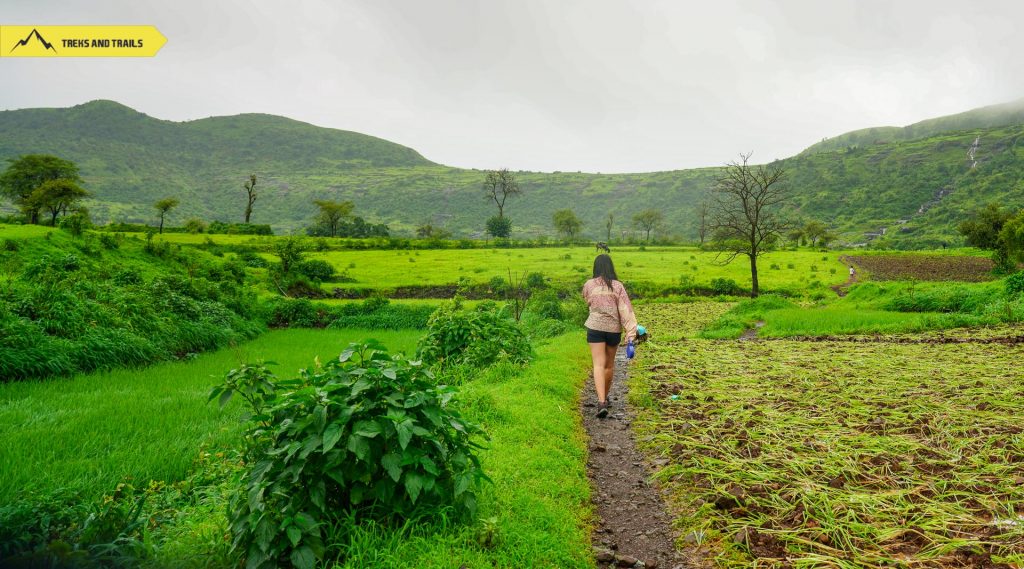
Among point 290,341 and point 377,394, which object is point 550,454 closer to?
point 377,394

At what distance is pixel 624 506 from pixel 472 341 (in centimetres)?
602

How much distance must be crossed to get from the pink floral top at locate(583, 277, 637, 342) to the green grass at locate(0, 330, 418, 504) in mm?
5433

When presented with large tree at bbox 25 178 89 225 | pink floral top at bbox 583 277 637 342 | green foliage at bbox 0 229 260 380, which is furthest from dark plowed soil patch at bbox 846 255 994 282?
large tree at bbox 25 178 89 225

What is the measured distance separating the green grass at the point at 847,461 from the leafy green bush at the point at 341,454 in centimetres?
239

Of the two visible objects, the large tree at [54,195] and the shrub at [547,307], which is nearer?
the shrub at [547,307]

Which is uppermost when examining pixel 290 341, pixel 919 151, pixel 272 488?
pixel 919 151

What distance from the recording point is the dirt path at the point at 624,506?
411cm

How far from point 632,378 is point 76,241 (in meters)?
21.7

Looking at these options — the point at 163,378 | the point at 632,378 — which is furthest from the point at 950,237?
the point at 163,378

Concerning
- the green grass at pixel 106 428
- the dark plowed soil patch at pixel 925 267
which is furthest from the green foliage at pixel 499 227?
the green grass at pixel 106 428

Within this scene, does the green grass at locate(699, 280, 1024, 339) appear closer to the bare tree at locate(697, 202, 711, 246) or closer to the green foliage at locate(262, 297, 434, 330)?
the bare tree at locate(697, 202, 711, 246)

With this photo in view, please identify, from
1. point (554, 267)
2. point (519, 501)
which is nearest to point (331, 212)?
point (554, 267)

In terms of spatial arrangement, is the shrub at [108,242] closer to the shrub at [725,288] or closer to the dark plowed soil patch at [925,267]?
the shrub at [725,288]

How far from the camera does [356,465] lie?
3.53 metres
